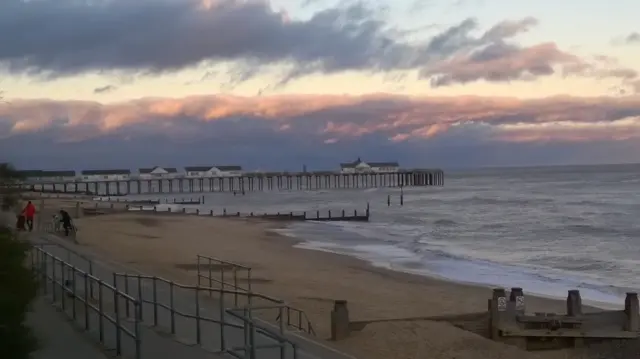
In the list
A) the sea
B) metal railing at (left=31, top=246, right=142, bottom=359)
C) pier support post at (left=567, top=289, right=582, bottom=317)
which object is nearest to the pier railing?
metal railing at (left=31, top=246, right=142, bottom=359)

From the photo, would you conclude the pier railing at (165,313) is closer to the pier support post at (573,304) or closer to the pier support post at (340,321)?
the pier support post at (340,321)

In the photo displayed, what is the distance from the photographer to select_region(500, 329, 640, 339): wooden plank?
11.7 m

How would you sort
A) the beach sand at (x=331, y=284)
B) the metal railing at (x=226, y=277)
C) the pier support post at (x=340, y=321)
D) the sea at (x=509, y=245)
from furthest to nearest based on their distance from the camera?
the sea at (x=509, y=245)
the metal railing at (x=226, y=277)
the pier support post at (x=340, y=321)
the beach sand at (x=331, y=284)

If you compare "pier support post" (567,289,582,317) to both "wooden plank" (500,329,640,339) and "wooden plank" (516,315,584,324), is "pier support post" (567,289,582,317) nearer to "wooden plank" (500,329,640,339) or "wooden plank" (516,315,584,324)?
"wooden plank" (516,315,584,324)

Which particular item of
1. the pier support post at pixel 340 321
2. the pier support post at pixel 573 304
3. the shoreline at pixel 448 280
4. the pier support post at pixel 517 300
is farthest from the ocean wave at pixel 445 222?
the pier support post at pixel 340 321

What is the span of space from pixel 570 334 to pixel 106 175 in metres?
117

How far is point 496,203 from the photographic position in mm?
69438

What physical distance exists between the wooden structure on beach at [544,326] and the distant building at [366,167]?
393ft

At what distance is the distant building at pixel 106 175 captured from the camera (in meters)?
120

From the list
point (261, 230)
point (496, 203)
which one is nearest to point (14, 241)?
point (261, 230)

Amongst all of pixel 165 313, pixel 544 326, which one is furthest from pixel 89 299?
pixel 544 326

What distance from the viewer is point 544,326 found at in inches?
471

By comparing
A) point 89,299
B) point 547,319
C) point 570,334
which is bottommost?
point 570,334

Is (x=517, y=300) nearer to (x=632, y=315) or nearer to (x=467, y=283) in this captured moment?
(x=632, y=315)
